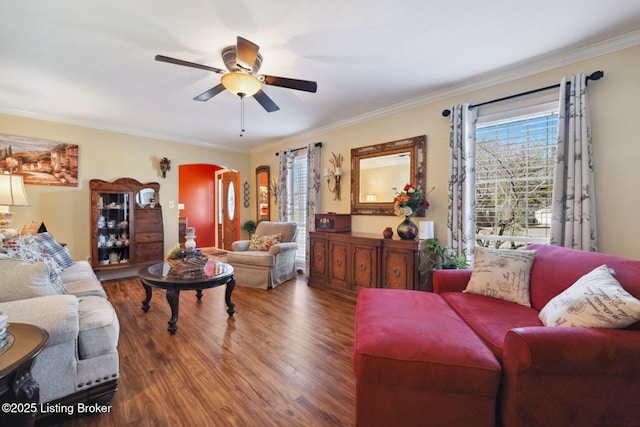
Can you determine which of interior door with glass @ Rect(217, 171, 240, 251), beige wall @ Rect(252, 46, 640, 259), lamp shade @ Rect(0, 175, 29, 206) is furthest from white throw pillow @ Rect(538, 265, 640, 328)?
interior door with glass @ Rect(217, 171, 240, 251)

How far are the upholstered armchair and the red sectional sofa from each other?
263 centimetres

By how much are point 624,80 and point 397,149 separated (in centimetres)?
207

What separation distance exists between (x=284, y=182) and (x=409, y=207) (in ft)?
9.06

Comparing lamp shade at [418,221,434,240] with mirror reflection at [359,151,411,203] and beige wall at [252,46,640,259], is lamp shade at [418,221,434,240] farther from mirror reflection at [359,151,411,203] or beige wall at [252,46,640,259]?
beige wall at [252,46,640,259]

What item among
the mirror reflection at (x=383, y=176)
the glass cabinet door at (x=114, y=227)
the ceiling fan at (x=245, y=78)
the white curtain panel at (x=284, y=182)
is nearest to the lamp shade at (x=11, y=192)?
the glass cabinet door at (x=114, y=227)

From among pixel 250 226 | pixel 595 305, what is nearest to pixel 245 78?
pixel 595 305

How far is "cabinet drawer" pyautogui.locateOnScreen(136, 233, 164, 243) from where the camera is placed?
14.9 feet

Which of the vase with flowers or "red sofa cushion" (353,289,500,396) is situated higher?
the vase with flowers

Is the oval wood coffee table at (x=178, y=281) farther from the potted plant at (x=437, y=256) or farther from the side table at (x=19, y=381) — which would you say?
the potted plant at (x=437, y=256)

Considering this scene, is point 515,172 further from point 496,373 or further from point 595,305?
point 496,373

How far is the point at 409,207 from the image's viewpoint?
3.27 metres

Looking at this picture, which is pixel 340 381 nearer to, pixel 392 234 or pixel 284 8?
pixel 392 234

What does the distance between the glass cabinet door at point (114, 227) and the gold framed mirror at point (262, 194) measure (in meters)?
2.42

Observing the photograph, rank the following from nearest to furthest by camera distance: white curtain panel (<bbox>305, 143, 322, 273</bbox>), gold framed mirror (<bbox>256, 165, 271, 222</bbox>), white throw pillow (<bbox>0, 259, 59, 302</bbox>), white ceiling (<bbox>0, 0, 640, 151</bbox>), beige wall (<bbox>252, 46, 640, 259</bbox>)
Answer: white throw pillow (<bbox>0, 259, 59, 302</bbox>)
white ceiling (<bbox>0, 0, 640, 151</bbox>)
beige wall (<bbox>252, 46, 640, 259</bbox>)
white curtain panel (<bbox>305, 143, 322, 273</bbox>)
gold framed mirror (<bbox>256, 165, 271, 222</bbox>)
